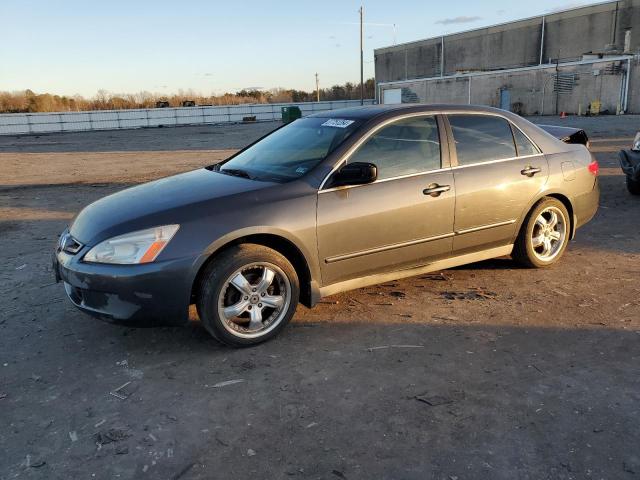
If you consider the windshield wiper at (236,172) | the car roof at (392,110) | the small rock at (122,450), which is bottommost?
the small rock at (122,450)

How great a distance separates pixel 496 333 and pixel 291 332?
1507 millimetres

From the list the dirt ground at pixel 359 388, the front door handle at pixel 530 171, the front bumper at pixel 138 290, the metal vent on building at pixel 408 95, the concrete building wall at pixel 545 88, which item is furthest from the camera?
the metal vent on building at pixel 408 95

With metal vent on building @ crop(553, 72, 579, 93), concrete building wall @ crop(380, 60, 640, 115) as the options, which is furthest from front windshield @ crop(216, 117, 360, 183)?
metal vent on building @ crop(553, 72, 579, 93)

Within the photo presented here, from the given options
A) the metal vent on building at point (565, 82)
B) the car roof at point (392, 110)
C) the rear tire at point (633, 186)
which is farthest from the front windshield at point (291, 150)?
the metal vent on building at point (565, 82)

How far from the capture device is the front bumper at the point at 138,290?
3.39m

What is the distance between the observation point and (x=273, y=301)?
3.79 meters

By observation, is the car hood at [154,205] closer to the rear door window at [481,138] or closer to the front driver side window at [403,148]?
the front driver side window at [403,148]

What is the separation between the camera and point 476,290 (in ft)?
15.5

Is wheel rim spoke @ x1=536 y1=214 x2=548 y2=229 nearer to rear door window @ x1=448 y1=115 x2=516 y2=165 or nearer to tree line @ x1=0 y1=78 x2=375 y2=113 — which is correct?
rear door window @ x1=448 y1=115 x2=516 y2=165

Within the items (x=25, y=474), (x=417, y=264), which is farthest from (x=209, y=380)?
(x=417, y=264)

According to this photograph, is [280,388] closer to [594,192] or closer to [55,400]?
[55,400]

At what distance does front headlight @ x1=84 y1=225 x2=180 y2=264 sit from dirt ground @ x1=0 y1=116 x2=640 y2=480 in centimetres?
73

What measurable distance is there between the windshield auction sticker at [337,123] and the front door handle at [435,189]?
0.83 metres

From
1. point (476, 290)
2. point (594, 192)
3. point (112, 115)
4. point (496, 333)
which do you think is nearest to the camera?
point (496, 333)
